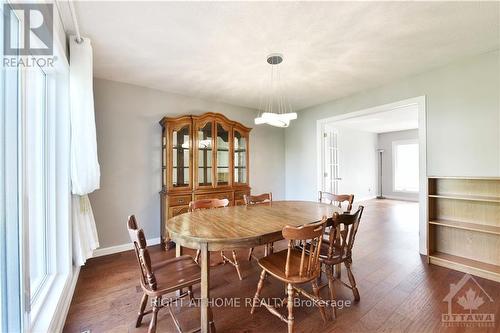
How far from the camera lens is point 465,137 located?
2527 millimetres

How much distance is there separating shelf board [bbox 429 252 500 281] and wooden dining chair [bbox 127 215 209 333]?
272cm

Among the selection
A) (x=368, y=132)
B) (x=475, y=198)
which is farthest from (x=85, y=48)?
(x=368, y=132)

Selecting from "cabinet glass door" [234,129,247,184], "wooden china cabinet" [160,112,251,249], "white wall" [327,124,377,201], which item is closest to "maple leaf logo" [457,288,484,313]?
"wooden china cabinet" [160,112,251,249]

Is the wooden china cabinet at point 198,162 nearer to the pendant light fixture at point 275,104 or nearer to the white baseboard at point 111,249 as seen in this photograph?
the white baseboard at point 111,249

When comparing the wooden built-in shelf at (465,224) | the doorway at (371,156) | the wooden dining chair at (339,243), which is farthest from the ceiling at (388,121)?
the wooden dining chair at (339,243)

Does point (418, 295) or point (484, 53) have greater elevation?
point (484, 53)

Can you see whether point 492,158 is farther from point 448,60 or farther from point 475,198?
point 448,60

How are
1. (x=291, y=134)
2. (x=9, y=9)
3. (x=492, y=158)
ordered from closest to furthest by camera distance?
(x=9, y=9) < (x=492, y=158) < (x=291, y=134)

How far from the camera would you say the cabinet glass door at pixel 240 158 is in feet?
12.6

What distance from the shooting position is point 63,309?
1677 millimetres

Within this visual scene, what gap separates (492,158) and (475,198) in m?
0.46

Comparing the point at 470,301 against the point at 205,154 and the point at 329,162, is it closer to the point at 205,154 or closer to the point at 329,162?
the point at 329,162

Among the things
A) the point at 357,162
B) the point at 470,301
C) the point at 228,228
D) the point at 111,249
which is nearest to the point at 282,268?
Result: the point at 228,228

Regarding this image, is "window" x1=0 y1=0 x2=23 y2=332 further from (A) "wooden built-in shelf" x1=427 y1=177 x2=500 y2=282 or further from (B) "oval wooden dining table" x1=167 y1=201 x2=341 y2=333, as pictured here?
(A) "wooden built-in shelf" x1=427 y1=177 x2=500 y2=282
